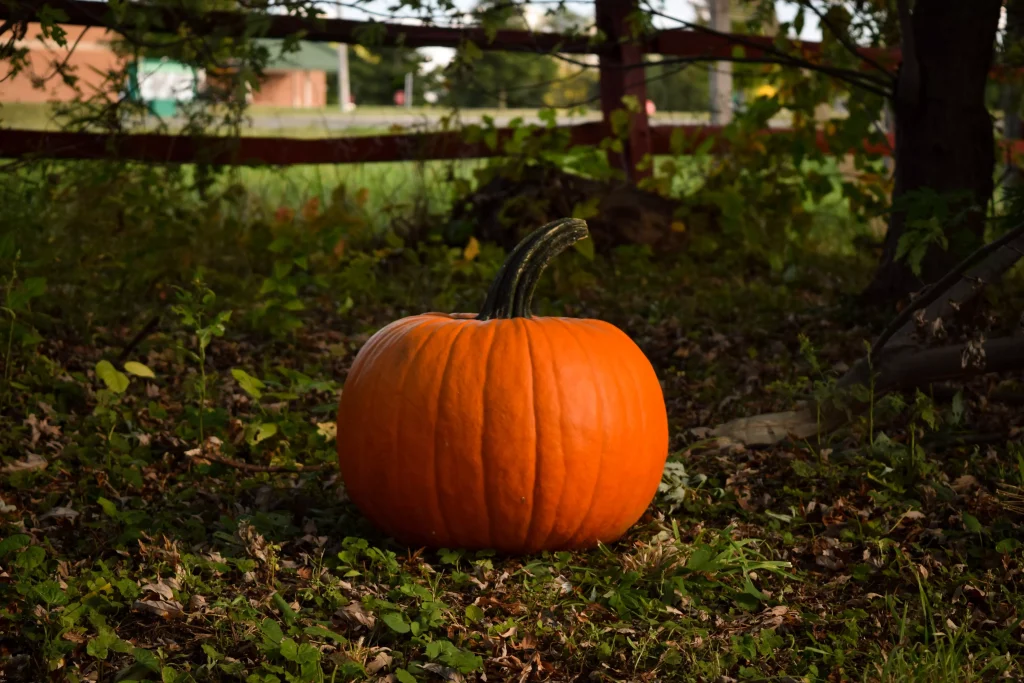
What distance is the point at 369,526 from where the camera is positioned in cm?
306

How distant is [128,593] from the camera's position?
2551 mm

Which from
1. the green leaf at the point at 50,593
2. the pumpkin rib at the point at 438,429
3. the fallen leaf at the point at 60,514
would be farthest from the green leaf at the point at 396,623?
the fallen leaf at the point at 60,514

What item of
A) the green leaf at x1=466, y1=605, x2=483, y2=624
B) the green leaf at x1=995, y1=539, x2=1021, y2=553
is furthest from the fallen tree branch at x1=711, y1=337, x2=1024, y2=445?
the green leaf at x1=466, y1=605, x2=483, y2=624

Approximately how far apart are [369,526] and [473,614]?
64 centimetres

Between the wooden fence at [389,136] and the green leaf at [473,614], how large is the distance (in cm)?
292

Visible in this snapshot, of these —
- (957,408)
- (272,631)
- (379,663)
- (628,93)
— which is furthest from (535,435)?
(628,93)

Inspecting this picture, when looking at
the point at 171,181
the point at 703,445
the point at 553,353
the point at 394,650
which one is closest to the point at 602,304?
the point at 703,445

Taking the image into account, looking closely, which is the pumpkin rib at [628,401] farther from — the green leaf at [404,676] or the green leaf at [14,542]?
the green leaf at [14,542]

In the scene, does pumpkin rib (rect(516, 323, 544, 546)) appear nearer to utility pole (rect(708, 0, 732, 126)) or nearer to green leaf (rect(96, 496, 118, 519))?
green leaf (rect(96, 496, 118, 519))

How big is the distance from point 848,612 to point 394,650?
1.09m

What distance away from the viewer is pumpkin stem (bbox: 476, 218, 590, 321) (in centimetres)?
289

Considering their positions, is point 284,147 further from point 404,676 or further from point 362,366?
point 404,676

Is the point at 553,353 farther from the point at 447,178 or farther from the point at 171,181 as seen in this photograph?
the point at 447,178

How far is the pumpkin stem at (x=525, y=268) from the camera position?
2895 mm
